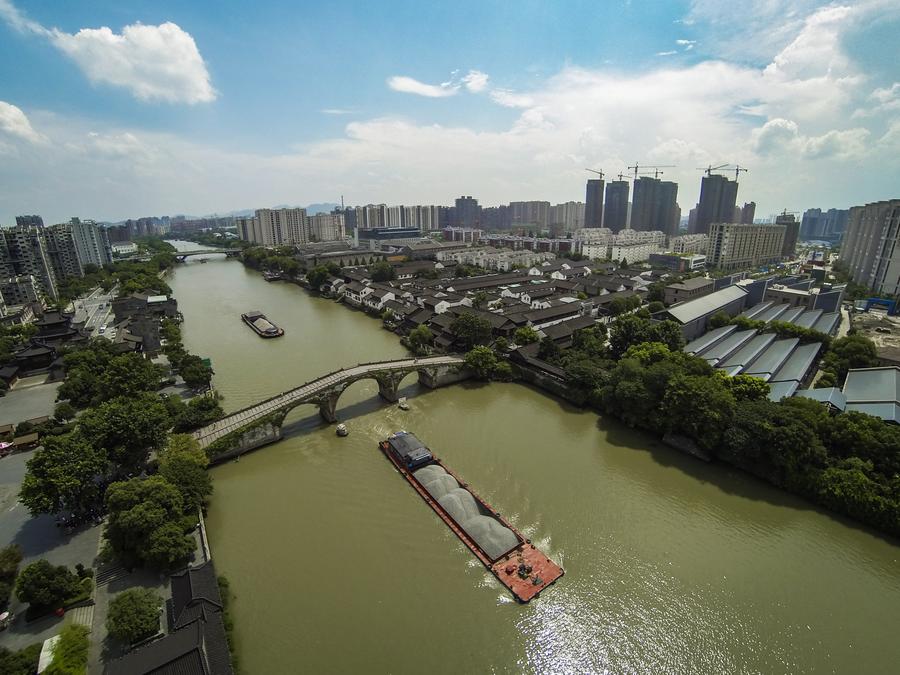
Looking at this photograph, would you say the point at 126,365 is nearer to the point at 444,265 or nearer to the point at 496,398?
the point at 496,398

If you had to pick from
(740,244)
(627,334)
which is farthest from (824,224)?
(627,334)

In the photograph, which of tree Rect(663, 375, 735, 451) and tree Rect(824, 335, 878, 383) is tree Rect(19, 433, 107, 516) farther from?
tree Rect(824, 335, 878, 383)

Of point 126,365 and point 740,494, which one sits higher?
point 126,365

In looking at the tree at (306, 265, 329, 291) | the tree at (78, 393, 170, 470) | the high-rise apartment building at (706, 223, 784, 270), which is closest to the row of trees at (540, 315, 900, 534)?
the tree at (78, 393, 170, 470)

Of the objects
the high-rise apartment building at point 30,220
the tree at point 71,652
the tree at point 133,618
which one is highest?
the high-rise apartment building at point 30,220

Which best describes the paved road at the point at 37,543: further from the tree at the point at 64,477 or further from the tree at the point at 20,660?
the tree at the point at 20,660

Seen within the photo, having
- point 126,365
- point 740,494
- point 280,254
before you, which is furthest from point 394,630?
point 280,254

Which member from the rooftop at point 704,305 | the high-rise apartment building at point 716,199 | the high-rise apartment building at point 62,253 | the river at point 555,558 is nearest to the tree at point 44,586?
the river at point 555,558

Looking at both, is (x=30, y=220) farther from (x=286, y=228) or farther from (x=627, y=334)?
(x=627, y=334)
